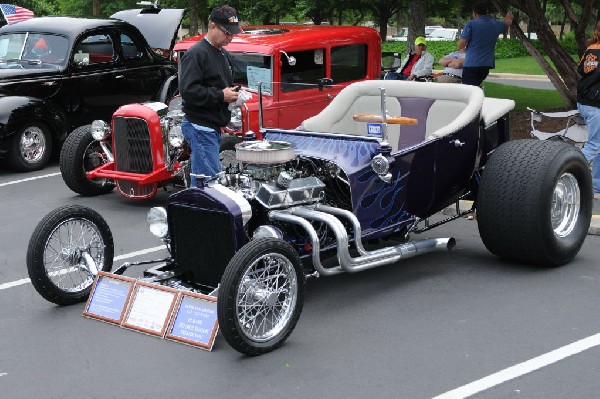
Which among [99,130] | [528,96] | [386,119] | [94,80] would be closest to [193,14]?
[528,96]

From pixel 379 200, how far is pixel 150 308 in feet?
6.14

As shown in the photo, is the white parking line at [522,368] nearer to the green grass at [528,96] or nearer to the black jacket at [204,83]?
the black jacket at [204,83]

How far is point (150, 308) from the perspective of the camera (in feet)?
18.6

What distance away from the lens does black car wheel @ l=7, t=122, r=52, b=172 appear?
1198cm

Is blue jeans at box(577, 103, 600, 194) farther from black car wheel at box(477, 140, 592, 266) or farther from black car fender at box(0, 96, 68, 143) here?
black car fender at box(0, 96, 68, 143)

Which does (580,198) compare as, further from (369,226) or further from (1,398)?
(1,398)

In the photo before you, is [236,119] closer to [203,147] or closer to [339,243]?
[203,147]

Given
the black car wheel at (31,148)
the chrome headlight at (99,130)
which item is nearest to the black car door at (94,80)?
the black car wheel at (31,148)

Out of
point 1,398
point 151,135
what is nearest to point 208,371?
point 1,398

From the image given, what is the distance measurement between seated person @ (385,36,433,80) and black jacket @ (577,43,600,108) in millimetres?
6092

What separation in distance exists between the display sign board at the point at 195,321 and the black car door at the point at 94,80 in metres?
7.88

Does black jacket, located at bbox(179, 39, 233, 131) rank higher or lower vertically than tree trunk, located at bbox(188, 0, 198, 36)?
higher

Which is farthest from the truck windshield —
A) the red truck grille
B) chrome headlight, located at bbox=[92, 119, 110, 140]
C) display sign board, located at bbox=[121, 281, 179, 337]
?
display sign board, located at bbox=[121, 281, 179, 337]

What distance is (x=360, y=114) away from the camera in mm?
7434
